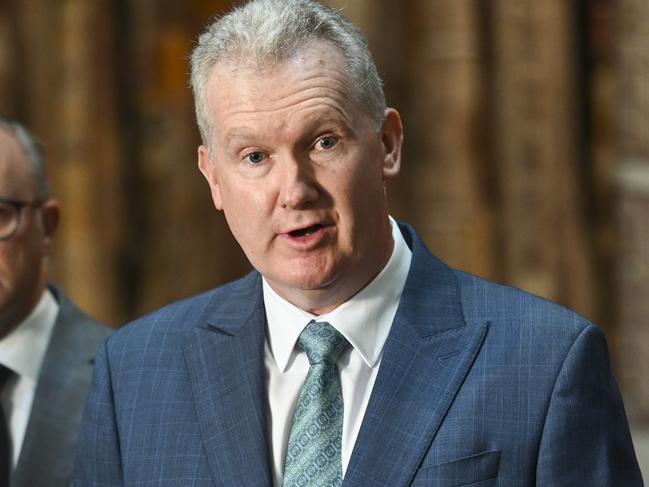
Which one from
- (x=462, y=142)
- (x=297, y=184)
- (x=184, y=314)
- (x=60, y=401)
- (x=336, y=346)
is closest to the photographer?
(x=297, y=184)

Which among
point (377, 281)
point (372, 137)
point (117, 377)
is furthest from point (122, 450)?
point (372, 137)

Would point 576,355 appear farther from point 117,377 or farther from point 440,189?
point 440,189

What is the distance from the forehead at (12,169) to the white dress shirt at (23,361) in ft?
0.71

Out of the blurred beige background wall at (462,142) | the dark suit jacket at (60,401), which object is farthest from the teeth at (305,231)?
the blurred beige background wall at (462,142)

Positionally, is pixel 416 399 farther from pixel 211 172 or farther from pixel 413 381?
pixel 211 172

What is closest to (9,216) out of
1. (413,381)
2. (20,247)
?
(20,247)

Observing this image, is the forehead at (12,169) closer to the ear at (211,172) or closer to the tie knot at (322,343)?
the ear at (211,172)

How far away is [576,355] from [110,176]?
3055 millimetres

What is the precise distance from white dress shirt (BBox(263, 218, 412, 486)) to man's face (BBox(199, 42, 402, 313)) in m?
0.07

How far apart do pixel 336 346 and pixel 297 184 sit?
10.0 inches

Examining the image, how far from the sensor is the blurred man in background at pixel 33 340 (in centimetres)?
236

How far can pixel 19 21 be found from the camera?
4594 mm

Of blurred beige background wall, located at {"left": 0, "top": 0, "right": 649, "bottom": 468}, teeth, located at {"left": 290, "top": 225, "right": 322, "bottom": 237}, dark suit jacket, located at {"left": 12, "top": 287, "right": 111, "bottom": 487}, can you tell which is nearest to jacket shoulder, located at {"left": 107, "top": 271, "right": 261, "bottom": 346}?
teeth, located at {"left": 290, "top": 225, "right": 322, "bottom": 237}

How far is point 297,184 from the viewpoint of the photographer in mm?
1754
